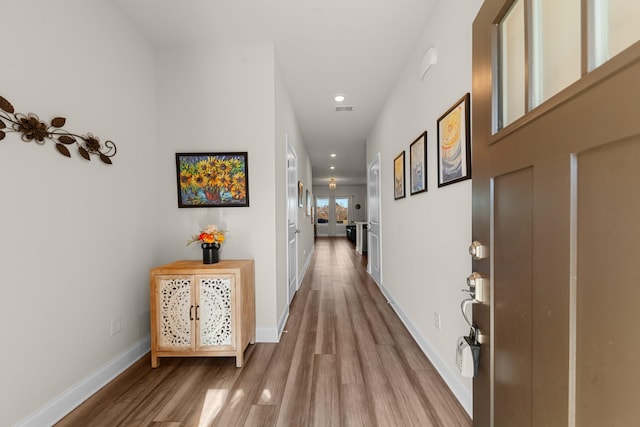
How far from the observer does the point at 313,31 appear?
230 centimetres

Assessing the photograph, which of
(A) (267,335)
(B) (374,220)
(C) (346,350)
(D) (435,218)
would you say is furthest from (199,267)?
(B) (374,220)

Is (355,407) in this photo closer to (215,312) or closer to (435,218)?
(215,312)

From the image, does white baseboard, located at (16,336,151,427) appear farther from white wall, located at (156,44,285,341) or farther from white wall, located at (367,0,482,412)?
white wall, located at (367,0,482,412)

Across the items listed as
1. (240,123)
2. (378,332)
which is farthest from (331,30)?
(378,332)

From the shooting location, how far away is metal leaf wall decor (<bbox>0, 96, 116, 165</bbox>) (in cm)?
135

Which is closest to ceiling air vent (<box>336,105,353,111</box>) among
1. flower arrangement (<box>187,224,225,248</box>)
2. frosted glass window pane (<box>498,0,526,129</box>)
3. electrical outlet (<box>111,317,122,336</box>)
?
flower arrangement (<box>187,224,225,248</box>)

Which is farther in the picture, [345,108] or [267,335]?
[345,108]

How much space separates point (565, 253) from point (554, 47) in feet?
1.61

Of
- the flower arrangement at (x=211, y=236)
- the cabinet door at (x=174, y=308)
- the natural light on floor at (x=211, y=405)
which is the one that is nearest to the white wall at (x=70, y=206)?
the cabinet door at (x=174, y=308)

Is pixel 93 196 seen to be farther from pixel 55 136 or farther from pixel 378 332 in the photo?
pixel 378 332

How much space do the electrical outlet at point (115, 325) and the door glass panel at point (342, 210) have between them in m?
12.3

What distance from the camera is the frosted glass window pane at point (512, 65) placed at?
763 mm

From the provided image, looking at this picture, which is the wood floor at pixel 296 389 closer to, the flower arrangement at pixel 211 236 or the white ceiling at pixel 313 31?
the flower arrangement at pixel 211 236

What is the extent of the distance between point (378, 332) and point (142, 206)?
8.05ft
